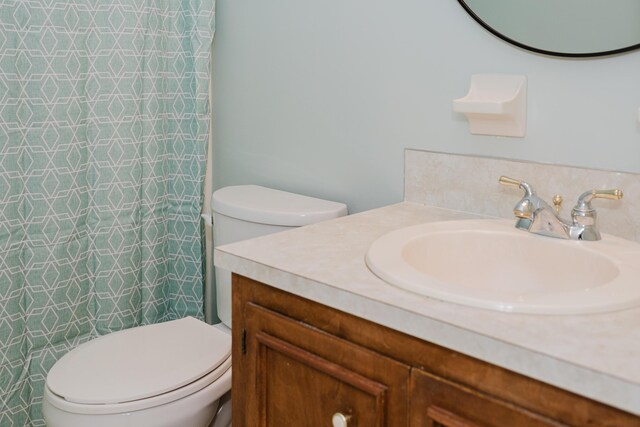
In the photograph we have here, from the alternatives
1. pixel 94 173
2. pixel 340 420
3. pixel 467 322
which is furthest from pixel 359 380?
pixel 94 173

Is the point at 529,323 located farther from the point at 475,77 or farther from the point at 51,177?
the point at 51,177

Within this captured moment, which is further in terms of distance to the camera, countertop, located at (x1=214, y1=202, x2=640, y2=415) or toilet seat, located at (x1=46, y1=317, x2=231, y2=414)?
toilet seat, located at (x1=46, y1=317, x2=231, y2=414)

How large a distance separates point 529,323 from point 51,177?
1.42 metres

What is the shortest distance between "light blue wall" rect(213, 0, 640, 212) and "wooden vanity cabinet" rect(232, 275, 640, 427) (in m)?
0.60

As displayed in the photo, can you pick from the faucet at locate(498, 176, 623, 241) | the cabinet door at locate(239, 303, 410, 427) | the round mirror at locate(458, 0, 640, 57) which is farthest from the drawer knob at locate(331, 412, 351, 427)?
the round mirror at locate(458, 0, 640, 57)

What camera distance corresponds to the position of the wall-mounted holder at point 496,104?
1.42 m

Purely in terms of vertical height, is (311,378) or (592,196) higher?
(592,196)

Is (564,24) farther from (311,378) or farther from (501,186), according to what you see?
(311,378)

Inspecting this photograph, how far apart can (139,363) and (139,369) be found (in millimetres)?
28

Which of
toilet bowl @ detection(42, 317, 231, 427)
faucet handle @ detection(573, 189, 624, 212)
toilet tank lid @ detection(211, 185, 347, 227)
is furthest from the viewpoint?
toilet tank lid @ detection(211, 185, 347, 227)

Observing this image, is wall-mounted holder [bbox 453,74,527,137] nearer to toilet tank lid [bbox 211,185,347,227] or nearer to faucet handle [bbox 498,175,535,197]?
faucet handle [bbox 498,175,535,197]

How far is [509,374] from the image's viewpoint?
2.94 ft

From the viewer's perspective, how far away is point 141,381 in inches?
62.1

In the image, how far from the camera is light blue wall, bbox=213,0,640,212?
136 cm
